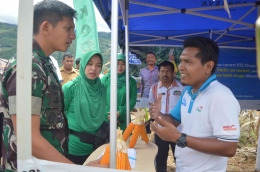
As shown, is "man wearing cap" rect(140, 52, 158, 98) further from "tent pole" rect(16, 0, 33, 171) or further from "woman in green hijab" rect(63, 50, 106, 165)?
"tent pole" rect(16, 0, 33, 171)

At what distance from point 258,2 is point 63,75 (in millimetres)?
3544

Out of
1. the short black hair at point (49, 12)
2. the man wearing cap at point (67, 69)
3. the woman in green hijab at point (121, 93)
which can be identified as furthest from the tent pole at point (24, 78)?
the man wearing cap at point (67, 69)

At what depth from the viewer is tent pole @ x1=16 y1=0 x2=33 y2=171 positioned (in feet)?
2.94

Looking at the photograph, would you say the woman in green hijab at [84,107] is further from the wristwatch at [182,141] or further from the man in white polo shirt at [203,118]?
the wristwatch at [182,141]

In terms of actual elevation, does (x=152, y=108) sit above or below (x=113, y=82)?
below

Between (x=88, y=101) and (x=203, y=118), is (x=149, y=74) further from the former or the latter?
(x=203, y=118)

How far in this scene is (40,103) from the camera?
1082 millimetres

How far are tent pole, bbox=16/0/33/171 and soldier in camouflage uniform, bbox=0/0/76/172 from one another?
0.13 metres

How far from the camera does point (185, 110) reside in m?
1.62

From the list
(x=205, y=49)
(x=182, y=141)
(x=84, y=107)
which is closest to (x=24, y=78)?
(x=182, y=141)

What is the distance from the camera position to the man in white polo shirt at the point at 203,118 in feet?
4.28

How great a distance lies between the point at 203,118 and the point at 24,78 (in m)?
1.02

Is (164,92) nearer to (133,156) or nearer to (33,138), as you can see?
(133,156)

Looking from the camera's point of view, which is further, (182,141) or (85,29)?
(85,29)
